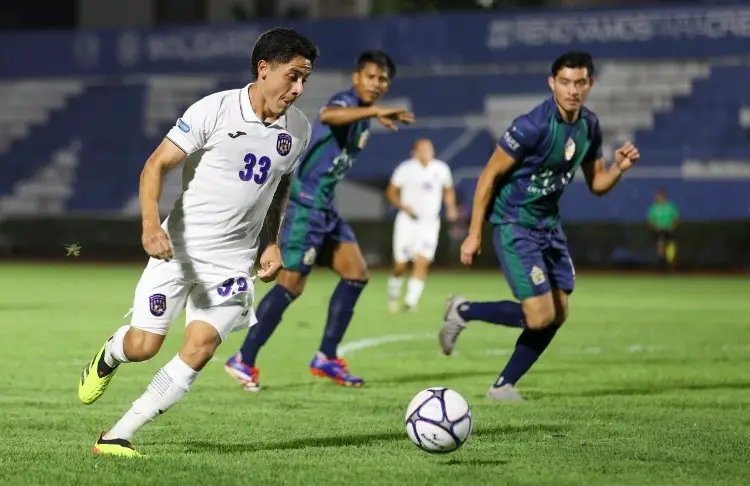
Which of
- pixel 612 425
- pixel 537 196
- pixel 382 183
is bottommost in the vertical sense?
pixel 382 183

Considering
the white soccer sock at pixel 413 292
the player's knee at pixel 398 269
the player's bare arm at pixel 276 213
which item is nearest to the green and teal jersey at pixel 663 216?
the player's knee at pixel 398 269

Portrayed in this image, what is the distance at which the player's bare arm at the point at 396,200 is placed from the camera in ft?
59.0

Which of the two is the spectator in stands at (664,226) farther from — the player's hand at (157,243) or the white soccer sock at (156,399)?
the player's hand at (157,243)

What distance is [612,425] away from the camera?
24.4 ft

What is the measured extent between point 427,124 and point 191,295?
2708 cm

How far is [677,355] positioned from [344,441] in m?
5.86

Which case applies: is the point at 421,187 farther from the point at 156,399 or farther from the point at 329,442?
the point at 156,399

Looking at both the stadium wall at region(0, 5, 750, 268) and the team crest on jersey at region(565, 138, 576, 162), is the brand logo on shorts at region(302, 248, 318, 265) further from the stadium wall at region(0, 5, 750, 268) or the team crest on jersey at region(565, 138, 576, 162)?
the stadium wall at region(0, 5, 750, 268)

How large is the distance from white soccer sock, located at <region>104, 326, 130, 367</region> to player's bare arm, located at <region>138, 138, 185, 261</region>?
66cm

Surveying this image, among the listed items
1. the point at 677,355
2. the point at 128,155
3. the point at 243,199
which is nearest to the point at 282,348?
the point at 677,355

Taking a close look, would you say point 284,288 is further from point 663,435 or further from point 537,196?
point 663,435

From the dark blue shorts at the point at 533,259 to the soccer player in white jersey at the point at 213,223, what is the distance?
257cm

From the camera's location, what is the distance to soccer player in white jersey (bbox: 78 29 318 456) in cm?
604

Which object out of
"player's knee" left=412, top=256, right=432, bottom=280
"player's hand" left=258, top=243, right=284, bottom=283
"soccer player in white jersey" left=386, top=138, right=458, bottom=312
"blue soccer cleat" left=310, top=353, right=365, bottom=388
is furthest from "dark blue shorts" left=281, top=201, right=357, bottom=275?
"soccer player in white jersey" left=386, top=138, right=458, bottom=312
